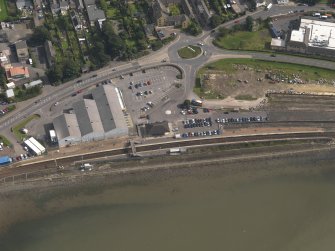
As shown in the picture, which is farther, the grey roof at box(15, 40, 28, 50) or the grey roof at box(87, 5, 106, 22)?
the grey roof at box(87, 5, 106, 22)

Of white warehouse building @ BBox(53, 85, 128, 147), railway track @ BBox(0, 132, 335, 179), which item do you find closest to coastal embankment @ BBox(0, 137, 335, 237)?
railway track @ BBox(0, 132, 335, 179)

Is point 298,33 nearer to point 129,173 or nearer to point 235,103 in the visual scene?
point 235,103

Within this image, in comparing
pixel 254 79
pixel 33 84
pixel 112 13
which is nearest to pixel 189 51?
pixel 254 79

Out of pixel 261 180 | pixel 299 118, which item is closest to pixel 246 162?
pixel 261 180

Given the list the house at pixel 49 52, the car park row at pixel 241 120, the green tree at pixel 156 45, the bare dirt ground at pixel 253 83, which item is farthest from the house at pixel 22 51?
the car park row at pixel 241 120

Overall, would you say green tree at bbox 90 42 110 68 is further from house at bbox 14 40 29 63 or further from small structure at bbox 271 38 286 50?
small structure at bbox 271 38 286 50
